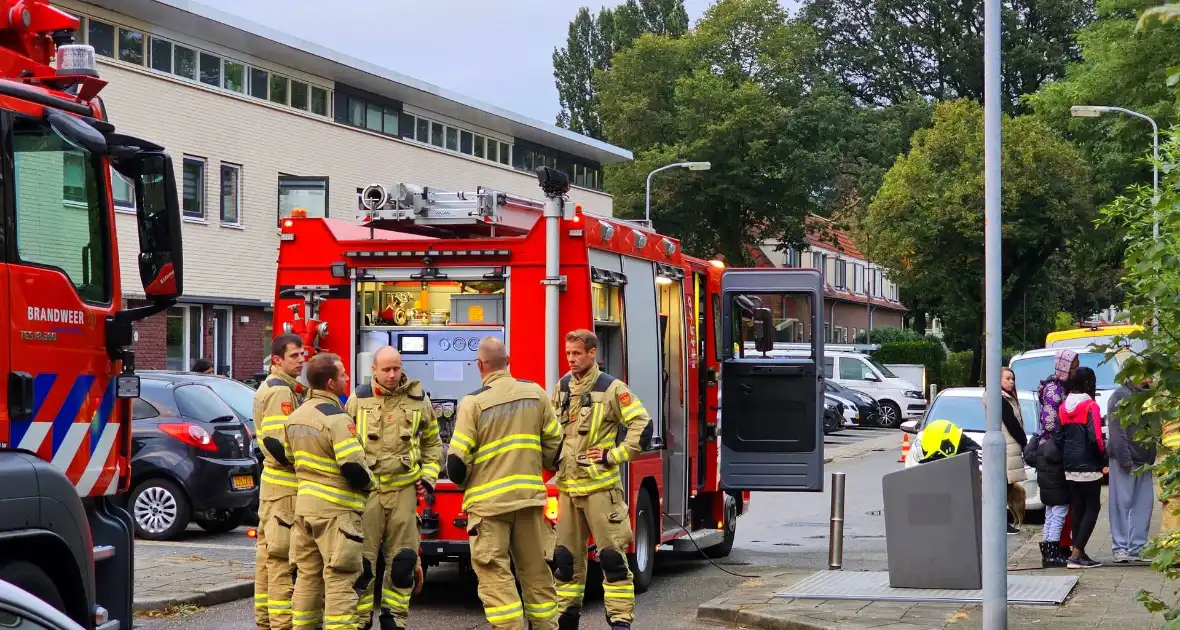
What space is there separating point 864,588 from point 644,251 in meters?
3.02

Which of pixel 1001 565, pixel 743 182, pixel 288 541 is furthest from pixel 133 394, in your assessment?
pixel 743 182

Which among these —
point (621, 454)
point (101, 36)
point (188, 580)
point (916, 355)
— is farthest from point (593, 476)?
point (916, 355)

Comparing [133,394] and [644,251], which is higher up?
[644,251]

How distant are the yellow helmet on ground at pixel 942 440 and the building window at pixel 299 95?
22869mm

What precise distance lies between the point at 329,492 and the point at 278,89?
80.9 feet

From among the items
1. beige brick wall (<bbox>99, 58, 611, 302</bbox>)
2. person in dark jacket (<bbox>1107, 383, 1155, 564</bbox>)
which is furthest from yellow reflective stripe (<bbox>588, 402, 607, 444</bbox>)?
beige brick wall (<bbox>99, 58, 611, 302</bbox>)

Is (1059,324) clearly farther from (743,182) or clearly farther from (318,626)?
(318,626)

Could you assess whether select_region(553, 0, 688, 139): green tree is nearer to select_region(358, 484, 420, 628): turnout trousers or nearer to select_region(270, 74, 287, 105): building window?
select_region(270, 74, 287, 105): building window

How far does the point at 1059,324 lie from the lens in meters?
44.0

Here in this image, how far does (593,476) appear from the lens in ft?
30.9

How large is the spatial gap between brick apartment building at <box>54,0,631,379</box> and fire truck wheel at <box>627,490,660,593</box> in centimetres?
1329

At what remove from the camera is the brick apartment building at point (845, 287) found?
68.0 metres

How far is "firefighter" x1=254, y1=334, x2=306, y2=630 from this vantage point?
8.66m

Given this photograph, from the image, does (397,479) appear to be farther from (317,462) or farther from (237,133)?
(237,133)
